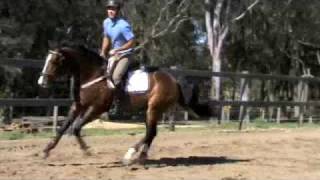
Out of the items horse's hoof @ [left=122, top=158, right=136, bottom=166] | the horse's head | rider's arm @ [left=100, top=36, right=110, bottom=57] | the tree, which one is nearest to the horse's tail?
rider's arm @ [left=100, top=36, right=110, bottom=57]

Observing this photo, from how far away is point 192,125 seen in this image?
67.4 ft

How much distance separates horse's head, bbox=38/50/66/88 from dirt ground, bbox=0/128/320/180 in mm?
1323

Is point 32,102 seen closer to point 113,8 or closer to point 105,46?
point 105,46

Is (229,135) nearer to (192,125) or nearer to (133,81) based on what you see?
(192,125)

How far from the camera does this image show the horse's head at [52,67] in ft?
34.2

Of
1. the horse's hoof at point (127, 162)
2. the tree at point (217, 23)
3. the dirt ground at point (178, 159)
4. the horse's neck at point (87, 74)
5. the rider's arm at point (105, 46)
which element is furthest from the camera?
the tree at point (217, 23)

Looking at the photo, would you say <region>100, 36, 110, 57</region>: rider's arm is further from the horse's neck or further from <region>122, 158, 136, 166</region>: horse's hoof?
<region>122, 158, 136, 166</region>: horse's hoof

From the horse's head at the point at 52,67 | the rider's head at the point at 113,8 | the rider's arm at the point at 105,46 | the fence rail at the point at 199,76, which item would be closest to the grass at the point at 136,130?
the fence rail at the point at 199,76

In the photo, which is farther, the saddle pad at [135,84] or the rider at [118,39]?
the saddle pad at [135,84]

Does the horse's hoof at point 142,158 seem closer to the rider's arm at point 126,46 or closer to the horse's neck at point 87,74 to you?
the horse's neck at point 87,74

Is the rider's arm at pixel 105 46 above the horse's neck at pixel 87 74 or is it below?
above

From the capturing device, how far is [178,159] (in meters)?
11.6

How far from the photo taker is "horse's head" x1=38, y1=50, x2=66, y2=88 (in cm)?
1043

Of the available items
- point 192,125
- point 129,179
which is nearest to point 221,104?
point 192,125
